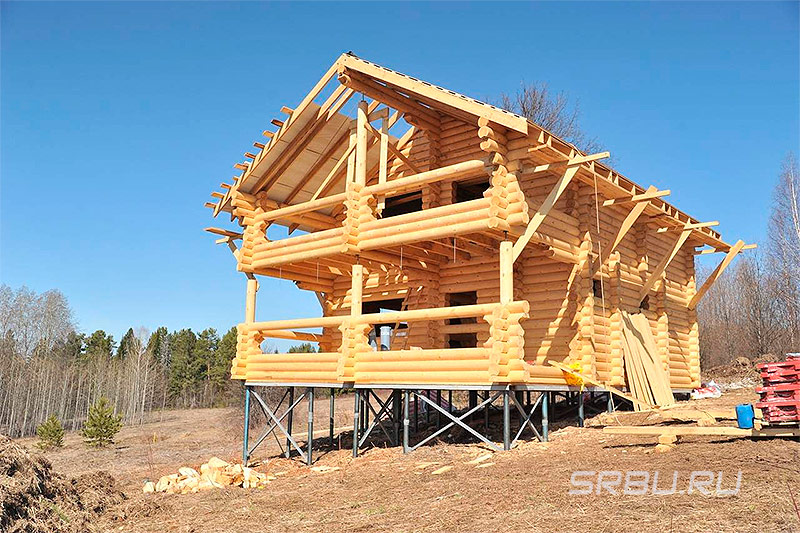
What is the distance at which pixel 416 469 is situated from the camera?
1354 cm

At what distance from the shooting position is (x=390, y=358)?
51.6ft

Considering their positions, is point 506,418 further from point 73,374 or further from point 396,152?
point 73,374

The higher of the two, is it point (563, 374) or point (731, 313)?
point (731, 313)

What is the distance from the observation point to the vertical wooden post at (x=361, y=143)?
16719 millimetres

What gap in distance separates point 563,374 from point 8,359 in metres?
51.2

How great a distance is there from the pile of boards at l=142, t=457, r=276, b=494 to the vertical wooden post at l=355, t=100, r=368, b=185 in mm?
7277

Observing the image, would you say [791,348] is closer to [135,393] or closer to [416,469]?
[416,469]

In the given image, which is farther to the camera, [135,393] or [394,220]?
[135,393]

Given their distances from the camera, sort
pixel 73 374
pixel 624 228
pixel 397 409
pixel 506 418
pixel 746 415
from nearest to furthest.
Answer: pixel 746 415
pixel 506 418
pixel 624 228
pixel 397 409
pixel 73 374

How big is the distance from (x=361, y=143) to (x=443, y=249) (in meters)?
3.45

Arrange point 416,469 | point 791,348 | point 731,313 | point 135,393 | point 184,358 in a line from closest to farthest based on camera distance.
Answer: point 416,469, point 791,348, point 731,313, point 135,393, point 184,358

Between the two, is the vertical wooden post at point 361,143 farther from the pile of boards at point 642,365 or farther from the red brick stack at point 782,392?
the red brick stack at point 782,392

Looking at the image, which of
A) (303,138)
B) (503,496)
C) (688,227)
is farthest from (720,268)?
(503,496)

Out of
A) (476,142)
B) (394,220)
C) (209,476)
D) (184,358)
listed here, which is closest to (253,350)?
(209,476)
